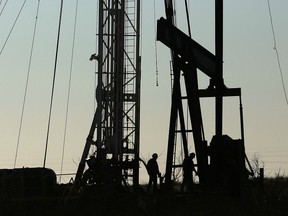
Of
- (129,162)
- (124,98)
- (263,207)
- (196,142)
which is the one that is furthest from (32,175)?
(263,207)

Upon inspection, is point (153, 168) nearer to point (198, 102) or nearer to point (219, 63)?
point (198, 102)

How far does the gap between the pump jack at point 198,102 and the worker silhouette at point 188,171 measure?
0.31 m

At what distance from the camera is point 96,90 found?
110 feet

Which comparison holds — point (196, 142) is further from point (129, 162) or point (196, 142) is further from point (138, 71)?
point (138, 71)

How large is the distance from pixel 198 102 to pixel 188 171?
2.13 metres

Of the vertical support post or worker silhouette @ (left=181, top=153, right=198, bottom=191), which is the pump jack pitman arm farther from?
worker silhouette @ (left=181, top=153, right=198, bottom=191)

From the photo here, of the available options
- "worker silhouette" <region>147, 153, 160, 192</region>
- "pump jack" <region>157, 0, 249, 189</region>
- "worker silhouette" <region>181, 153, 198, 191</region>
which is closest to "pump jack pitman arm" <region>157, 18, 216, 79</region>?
"pump jack" <region>157, 0, 249, 189</region>

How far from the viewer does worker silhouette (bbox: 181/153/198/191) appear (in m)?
24.3

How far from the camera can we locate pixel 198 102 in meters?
25.0

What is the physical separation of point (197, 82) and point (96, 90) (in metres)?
8.98

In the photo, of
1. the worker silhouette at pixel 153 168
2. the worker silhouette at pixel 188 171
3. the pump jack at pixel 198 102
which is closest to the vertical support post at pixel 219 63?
the pump jack at pixel 198 102

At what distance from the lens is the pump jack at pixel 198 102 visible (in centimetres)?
2442

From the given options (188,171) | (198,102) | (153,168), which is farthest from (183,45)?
(153,168)

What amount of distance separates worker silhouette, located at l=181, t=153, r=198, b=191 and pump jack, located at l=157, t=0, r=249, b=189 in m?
0.31
